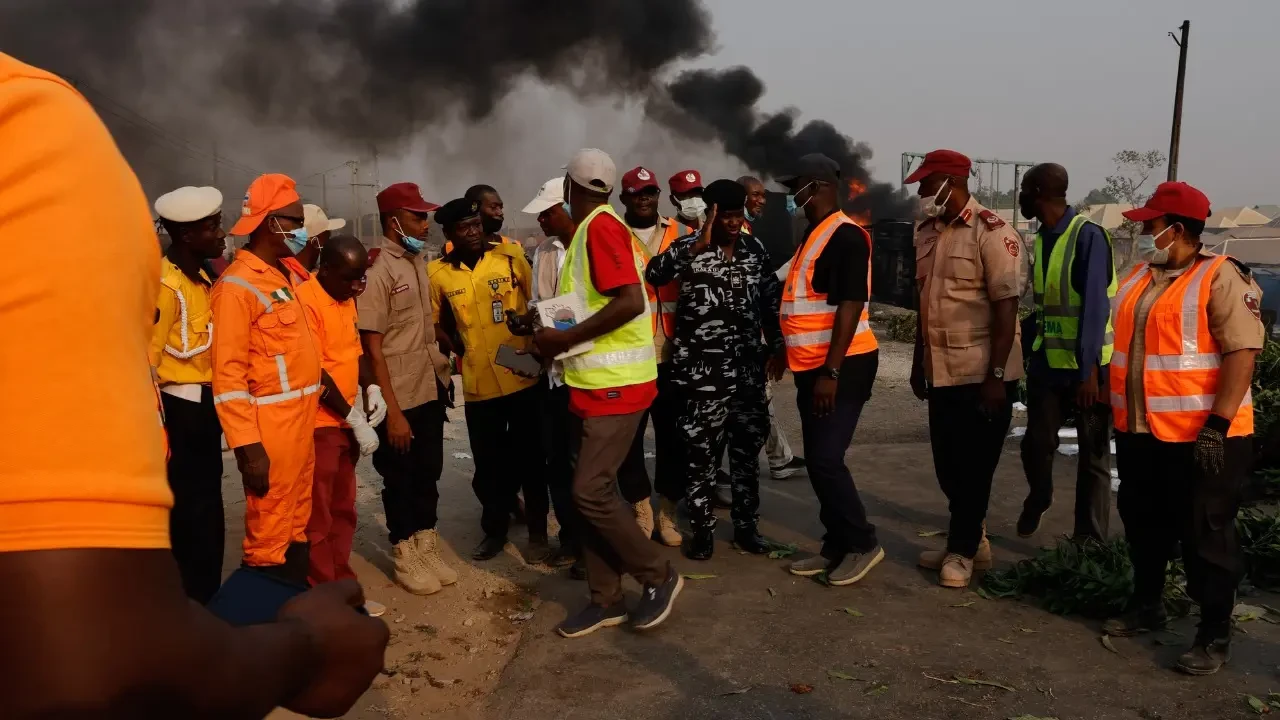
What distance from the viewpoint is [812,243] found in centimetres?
475

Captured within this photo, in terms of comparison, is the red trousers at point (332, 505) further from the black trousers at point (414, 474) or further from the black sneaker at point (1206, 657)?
the black sneaker at point (1206, 657)

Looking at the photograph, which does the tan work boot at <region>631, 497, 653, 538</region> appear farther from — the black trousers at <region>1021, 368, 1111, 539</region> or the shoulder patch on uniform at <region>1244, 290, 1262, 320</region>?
the shoulder patch on uniform at <region>1244, 290, 1262, 320</region>

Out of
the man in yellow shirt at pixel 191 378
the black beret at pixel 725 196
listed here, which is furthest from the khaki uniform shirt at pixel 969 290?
the man in yellow shirt at pixel 191 378

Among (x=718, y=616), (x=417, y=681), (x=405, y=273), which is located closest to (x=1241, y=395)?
(x=718, y=616)

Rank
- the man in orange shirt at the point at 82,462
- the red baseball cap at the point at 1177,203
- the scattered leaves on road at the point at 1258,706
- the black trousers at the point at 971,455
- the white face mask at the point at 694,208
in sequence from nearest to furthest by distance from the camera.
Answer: the man in orange shirt at the point at 82,462 < the scattered leaves on road at the point at 1258,706 < the red baseball cap at the point at 1177,203 < the black trousers at the point at 971,455 < the white face mask at the point at 694,208

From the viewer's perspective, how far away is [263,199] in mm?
3840

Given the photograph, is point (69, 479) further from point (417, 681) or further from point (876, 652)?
point (876, 652)

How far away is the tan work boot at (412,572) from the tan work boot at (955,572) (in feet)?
8.74

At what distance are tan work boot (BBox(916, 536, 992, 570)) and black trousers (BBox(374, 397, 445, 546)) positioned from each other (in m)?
2.69

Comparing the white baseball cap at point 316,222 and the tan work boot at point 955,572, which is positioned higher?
the white baseball cap at point 316,222

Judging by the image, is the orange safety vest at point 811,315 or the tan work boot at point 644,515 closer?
the orange safety vest at point 811,315

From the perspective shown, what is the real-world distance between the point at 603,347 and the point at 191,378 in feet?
5.84

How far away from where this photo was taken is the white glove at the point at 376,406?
4512 mm

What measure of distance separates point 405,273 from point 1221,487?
388 centimetres
